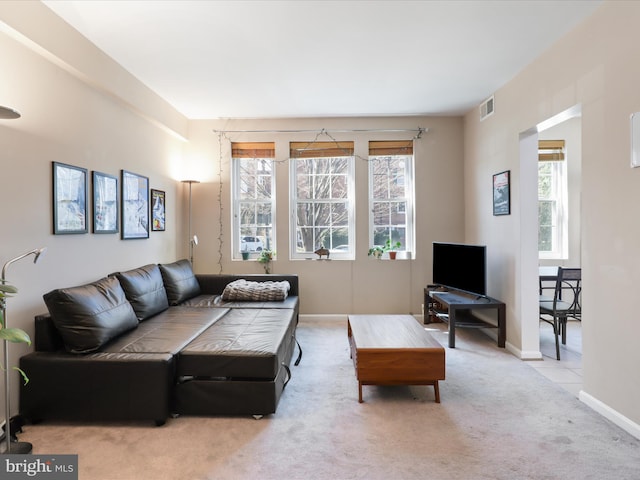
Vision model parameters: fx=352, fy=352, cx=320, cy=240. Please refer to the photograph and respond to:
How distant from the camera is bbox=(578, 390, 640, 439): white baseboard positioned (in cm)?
209

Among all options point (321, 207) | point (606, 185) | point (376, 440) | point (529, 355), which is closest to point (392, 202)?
point (321, 207)

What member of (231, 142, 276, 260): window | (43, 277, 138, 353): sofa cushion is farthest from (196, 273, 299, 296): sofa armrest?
(43, 277, 138, 353): sofa cushion

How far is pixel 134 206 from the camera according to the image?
362 cm

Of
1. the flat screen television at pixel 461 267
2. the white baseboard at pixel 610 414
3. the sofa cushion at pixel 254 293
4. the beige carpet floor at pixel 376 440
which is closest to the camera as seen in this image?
the beige carpet floor at pixel 376 440

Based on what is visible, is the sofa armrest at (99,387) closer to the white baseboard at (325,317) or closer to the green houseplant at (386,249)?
the white baseboard at (325,317)

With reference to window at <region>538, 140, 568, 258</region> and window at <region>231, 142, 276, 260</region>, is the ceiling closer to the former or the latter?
window at <region>231, 142, 276, 260</region>

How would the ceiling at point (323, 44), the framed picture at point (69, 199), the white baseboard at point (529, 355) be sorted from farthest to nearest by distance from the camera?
1. the white baseboard at point (529, 355)
2. the framed picture at point (69, 199)
3. the ceiling at point (323, 44)

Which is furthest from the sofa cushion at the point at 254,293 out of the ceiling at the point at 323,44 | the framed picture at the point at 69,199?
the ceiling at the point at 323,44

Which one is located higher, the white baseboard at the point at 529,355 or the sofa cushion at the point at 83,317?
the sofa cushion at the point at 83,317

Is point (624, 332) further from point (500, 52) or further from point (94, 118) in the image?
point (94, 118)

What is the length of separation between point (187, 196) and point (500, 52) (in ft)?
13.1

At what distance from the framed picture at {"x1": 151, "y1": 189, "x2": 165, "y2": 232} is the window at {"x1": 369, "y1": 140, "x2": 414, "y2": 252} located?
2.68 meters

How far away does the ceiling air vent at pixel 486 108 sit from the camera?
395 centimetres

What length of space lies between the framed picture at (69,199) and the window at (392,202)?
3.30 meters
